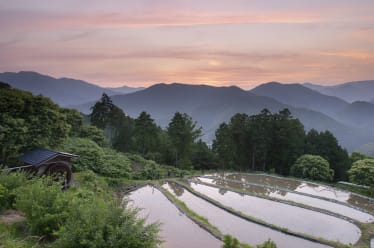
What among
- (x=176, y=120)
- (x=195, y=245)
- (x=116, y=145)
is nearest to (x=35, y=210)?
(x=195, y=245)

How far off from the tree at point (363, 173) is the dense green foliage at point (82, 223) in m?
23.3

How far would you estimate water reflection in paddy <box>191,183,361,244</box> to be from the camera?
13.9 m

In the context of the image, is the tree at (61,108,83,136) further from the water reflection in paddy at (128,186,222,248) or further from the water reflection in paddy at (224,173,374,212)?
the water reflection in paddy at (224,173,374,212)

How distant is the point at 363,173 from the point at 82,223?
967 inches

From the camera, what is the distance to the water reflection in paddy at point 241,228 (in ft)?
41.3

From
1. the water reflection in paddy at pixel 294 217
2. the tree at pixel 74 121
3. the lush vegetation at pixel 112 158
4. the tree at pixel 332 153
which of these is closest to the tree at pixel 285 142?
the lush vegetation at pixel 112 158

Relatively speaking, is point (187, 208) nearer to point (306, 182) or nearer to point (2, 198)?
point (2, 198)

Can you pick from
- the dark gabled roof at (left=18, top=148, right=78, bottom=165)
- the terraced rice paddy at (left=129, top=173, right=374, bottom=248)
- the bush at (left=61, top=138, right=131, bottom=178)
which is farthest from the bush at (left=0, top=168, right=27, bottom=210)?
the bush at (left=61, top=138, right=131, bottom=178)

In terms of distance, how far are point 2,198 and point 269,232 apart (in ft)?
33.8

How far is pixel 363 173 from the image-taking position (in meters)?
25.0

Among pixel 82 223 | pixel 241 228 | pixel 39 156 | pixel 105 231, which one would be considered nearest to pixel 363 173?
pixel 241 228

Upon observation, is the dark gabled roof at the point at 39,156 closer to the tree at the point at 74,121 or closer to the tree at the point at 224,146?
the tree at the point at 74,121

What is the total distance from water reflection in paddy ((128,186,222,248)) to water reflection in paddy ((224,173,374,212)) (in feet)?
29.3

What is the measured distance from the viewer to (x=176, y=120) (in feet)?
108
